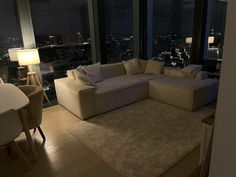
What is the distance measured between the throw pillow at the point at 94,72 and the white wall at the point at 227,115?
11.3ft

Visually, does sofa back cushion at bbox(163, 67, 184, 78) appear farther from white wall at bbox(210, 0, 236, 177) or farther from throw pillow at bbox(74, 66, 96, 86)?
white wall at bbox(210, 0, 236, 177)

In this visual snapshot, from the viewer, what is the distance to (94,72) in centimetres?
428

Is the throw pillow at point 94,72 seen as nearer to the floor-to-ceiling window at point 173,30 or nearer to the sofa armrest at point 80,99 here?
the sofa armrest at point 80,99

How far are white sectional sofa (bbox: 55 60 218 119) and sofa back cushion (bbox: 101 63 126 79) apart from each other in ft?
0.08

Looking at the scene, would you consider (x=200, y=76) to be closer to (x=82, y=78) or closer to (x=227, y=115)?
(x=82, y=78)

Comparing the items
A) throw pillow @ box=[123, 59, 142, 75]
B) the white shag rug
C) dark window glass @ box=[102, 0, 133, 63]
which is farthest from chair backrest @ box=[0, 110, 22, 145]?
dark window glass @ box=[102, 0, 133, 63]

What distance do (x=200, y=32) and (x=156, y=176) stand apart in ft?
12.5

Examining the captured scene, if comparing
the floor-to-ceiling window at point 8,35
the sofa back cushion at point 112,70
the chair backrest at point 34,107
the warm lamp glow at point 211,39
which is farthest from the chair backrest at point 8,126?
the warm lamp glow at point 211,39

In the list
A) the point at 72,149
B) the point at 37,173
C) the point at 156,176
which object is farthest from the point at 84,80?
the point at 156,176

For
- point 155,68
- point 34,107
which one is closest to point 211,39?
point 155,68

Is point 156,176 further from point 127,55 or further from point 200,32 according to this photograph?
point 127,55

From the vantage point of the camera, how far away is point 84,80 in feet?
12.3

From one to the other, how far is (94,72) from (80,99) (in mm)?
1020

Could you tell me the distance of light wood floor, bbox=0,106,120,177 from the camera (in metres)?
2.24
